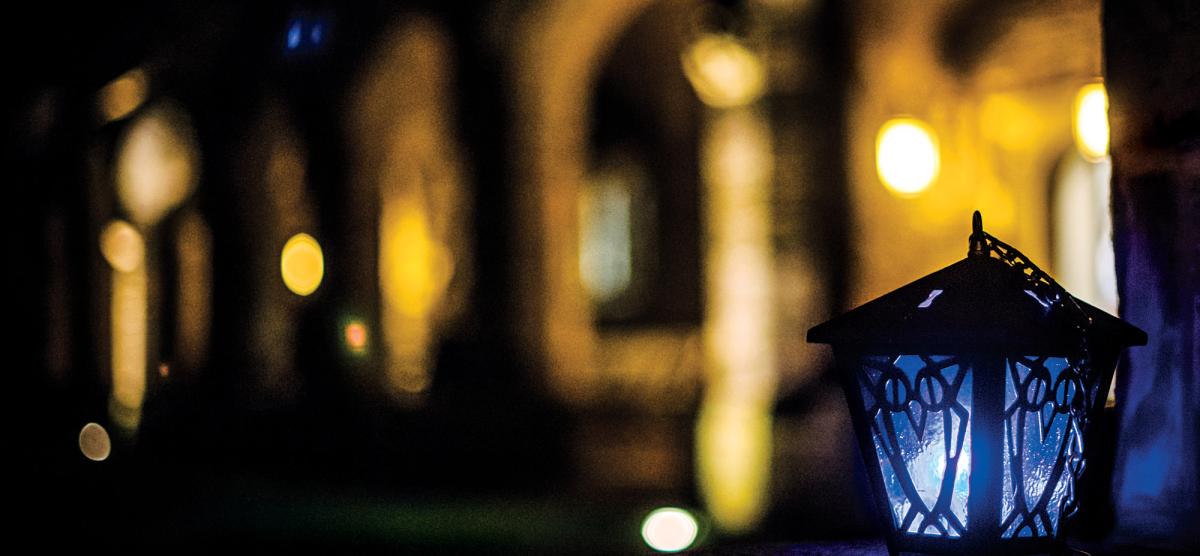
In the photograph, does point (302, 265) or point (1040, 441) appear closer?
point (1040, 441)

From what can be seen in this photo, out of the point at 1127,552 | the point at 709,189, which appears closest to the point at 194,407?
the point at 709,189

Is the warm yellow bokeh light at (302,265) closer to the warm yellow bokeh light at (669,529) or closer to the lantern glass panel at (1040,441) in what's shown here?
the warm yellow bokeh light at (669,529)

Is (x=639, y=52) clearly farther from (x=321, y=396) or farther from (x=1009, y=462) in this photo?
(x=1009, y=462)

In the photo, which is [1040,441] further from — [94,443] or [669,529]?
[94,443]

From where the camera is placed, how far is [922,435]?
71.2 inches

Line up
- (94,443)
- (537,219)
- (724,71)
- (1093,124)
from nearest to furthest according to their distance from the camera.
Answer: (1093,124) → (724,71) → (537,219) → (94,443)

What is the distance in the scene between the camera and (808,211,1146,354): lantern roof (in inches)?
67.6

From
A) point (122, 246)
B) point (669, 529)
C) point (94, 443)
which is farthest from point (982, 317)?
point (122, 246)

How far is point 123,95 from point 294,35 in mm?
3169

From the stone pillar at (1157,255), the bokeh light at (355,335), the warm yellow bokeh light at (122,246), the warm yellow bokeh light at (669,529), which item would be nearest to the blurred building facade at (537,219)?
the bokeh light at (355,335)

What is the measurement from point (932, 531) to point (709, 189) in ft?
31.9

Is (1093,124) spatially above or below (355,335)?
above

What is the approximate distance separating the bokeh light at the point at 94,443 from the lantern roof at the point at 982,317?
12.0 meters

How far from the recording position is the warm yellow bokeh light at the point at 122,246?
17.9m
